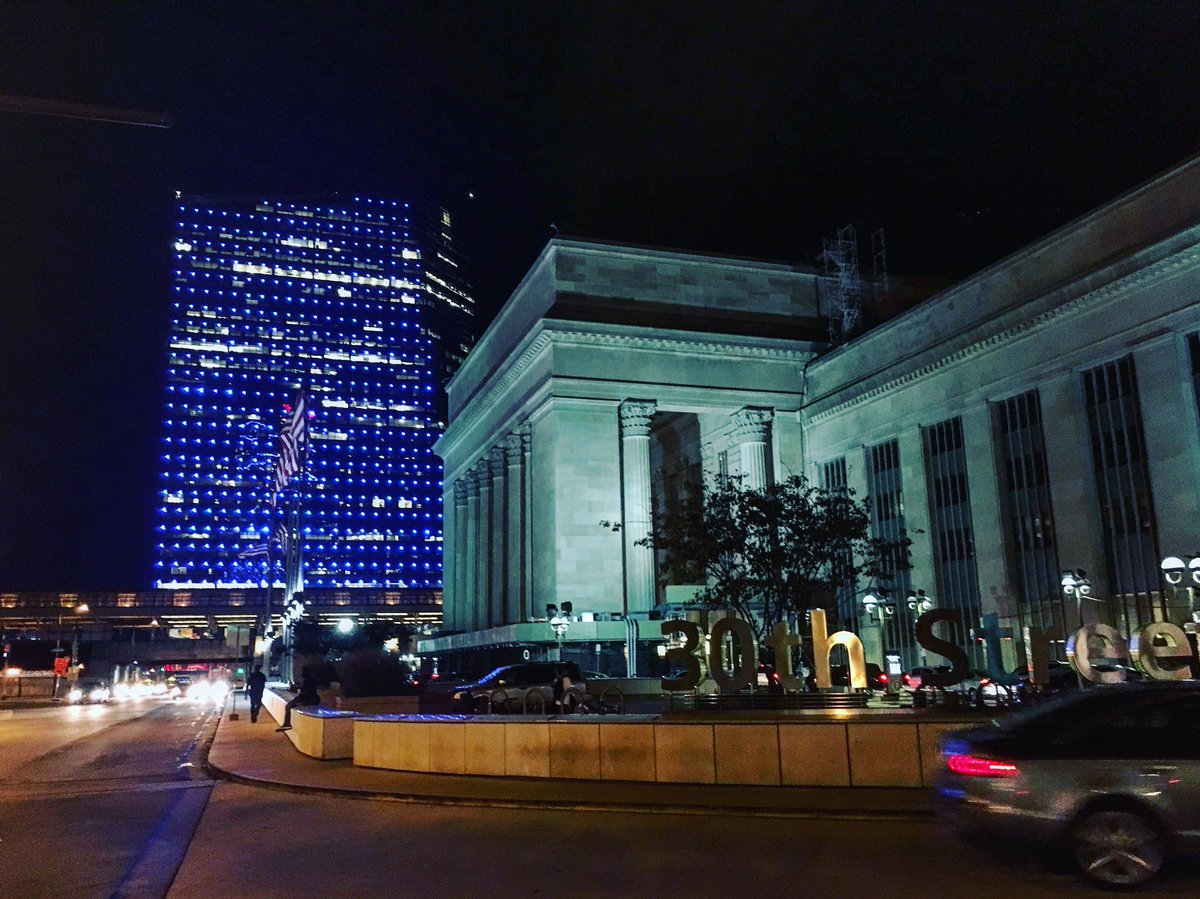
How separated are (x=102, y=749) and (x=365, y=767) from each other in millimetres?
12373

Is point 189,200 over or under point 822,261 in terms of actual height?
over

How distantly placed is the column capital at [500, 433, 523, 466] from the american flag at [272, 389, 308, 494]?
657 inches

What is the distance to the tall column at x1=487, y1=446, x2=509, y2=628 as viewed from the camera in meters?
63.3

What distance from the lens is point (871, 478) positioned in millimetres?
51750

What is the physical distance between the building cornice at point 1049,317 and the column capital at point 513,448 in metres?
18.4

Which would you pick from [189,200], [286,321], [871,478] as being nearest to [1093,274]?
[871,478]

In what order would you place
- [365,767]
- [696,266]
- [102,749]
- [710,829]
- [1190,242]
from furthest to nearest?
[696,266] < [1190,242] < [102,749] < [365,767] < [710,829]

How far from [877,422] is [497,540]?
1023 inches

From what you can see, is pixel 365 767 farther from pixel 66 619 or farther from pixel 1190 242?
pixel 66 619

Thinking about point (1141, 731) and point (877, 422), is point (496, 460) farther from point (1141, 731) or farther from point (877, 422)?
point (1141, 731)

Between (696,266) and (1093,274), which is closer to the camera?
(1093,274)

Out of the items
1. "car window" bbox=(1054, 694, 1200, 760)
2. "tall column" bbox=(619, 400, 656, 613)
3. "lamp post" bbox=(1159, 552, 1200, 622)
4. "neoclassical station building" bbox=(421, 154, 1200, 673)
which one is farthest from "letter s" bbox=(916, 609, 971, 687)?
"tall column" bbox=(619, 400, 656, 613)

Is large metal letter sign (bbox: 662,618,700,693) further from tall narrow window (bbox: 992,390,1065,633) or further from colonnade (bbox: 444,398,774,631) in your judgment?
tall narrow window (bbox: 992,390,1065,633)

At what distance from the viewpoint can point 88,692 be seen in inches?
3044
